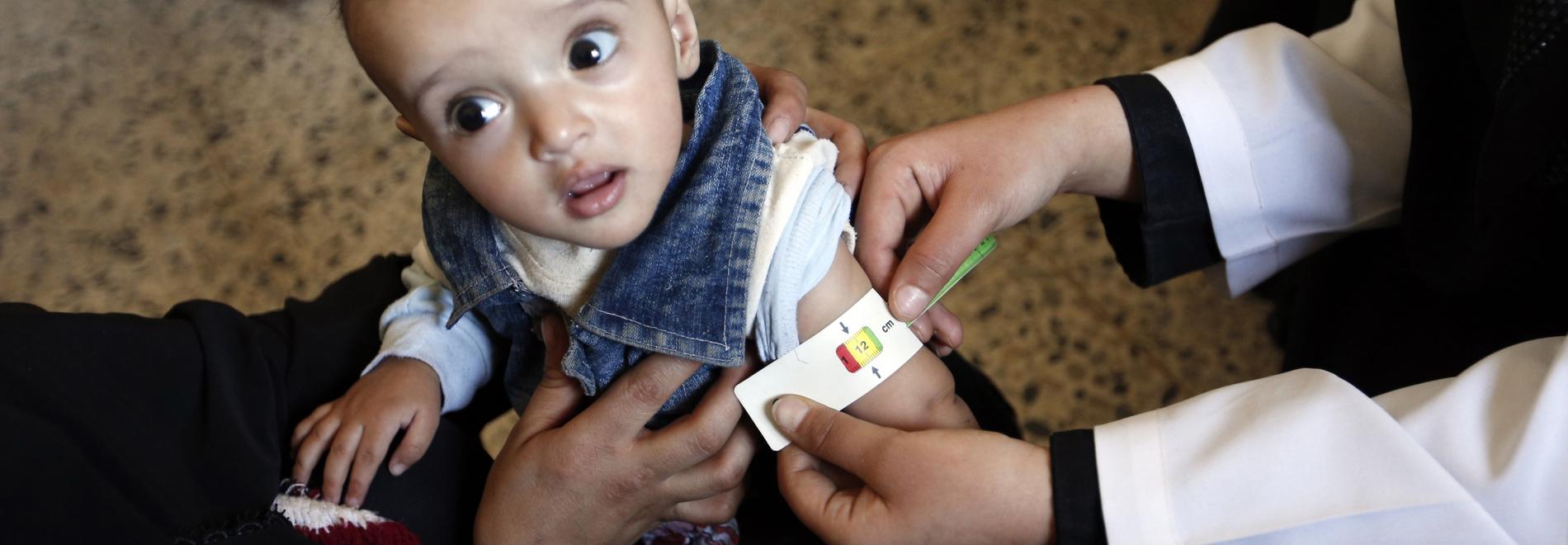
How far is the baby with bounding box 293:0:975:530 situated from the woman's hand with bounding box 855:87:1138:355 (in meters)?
0.05

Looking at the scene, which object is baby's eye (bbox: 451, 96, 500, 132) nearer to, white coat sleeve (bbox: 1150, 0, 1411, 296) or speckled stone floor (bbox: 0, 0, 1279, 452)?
white coat sleeve (bbox: 1150, 0, 1411, 296)

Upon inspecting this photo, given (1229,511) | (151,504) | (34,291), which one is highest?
(151,504)

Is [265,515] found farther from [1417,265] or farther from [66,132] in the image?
[66,132]

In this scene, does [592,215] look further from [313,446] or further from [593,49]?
[313,446]

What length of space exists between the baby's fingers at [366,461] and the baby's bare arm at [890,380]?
1.08ft

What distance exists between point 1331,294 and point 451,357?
78cm

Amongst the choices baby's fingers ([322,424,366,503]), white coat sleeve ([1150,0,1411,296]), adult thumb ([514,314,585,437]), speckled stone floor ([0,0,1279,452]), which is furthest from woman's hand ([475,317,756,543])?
speckled stone floor ([0,0,1279,452])

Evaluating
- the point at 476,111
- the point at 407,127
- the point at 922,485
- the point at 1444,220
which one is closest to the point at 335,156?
the point at 407,127

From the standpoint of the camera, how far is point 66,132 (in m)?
1.67

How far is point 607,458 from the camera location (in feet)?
2.58

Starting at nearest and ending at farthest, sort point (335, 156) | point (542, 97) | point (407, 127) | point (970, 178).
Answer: point (542, 97) < point (407, 127) < point (970, 178) < point (335, 156)

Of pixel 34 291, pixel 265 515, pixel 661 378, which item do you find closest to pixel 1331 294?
pixel 661 378

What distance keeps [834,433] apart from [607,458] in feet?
0.56

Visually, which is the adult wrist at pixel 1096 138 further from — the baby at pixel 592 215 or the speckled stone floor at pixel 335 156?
the speckled stone floor at pixel 335 156
